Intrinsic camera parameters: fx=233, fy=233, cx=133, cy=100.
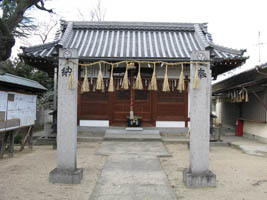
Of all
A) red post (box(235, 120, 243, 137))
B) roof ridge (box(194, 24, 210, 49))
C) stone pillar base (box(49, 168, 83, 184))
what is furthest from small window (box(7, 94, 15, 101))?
red post (box(235, 120, 243, 137))

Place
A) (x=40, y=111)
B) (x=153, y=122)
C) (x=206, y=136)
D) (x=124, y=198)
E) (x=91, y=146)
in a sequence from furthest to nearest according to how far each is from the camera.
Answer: (x=40, y=111), (x=153, y=122), (x=91, y=146), (x=206, y=136), (x=124, y=198)

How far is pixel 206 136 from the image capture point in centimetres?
524

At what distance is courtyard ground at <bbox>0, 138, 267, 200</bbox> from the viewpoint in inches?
183

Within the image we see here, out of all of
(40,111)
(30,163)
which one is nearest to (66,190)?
(30,163)

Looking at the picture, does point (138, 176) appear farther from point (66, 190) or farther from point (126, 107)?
point (126, 107)

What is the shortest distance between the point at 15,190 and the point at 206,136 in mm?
4205

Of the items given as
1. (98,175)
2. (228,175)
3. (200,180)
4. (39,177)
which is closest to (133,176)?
(98,175)

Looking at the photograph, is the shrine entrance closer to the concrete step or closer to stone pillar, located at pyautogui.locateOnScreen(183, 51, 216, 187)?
the concrete step

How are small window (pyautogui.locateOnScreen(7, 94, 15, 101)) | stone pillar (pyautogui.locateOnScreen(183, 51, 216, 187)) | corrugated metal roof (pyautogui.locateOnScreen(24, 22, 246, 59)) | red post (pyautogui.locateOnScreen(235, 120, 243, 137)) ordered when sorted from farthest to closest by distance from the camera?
red post (pyautogui.locateOnScreen(235, 120, 243, 137))
corrugated metal roof (pyautogui.locateOnScreen(24, 22, 246, 59))
small window (pyautogui.locateOnScreen(7, 94, 15, 101))
stone pillar (pyautogui.locateOnScreen(183, 51, 216, 187))

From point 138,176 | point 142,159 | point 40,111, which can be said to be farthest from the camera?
point 40,111

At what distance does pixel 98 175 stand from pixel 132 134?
517 centimetres

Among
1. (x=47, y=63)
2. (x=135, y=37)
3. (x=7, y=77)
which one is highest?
(x=135, y=37)

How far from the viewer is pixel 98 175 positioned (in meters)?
5.91

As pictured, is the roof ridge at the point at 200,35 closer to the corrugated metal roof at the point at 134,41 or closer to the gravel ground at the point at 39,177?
the corrugated metal roof at the point at 134,41
